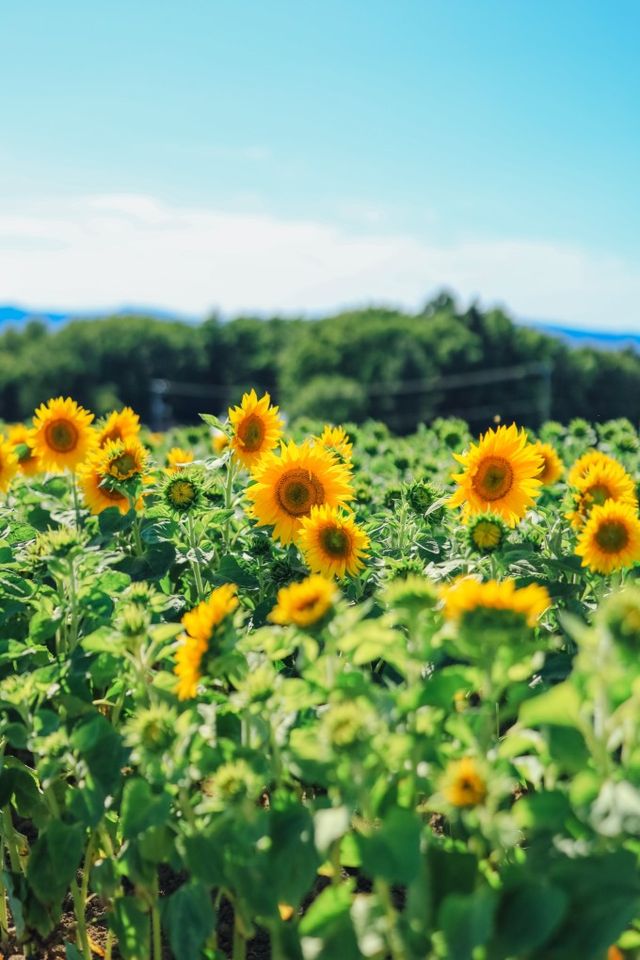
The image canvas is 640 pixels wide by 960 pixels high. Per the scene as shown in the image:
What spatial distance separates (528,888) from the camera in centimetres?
175

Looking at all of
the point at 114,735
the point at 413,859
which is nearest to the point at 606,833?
the point at 413,859

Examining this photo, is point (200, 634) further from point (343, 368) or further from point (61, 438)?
point (343, 368)

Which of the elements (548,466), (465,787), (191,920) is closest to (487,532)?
(465,787)

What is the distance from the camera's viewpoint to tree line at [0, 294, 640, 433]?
7338cm

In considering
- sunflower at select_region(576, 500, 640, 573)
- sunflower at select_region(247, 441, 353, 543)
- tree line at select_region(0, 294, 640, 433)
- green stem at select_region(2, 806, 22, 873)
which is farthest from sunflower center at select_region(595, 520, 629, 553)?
tree line at select_region(0, 294, 640, 433)

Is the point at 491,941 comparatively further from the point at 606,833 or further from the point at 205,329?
the point at 205,329

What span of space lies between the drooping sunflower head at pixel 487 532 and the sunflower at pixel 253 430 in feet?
3.61

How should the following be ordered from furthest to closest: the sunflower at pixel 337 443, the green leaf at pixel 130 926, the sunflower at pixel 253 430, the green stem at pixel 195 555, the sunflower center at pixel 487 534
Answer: the sunflower at pixel 337 443 → the sunflower at pixel 253 430 → the green stem at pixel 195 555 → the sunflower center at pixel 487 534 → the green leaf at pixel 130 926

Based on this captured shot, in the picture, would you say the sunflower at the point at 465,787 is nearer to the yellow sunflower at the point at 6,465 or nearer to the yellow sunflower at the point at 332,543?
the yellow sunflower at the point at 332,543

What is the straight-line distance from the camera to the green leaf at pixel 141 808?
2047 millimetres

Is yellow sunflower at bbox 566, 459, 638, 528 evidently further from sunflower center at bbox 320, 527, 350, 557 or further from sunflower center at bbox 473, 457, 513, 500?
sunflower center at bbox 320, 527, 350, 557

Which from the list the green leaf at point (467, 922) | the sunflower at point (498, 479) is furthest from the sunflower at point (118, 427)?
the green leaf at point (467, 922)

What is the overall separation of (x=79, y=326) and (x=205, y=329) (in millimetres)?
10965

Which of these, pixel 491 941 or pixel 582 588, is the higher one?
pixel 582 588
